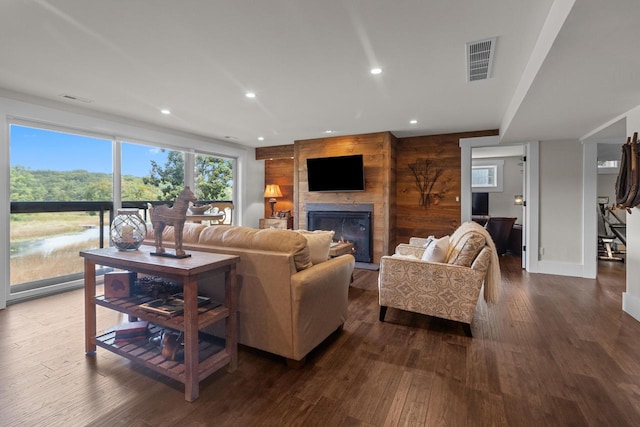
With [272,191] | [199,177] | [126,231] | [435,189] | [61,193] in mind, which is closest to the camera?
[126,231]

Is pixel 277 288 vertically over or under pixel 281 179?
under

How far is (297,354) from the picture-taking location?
6.48 ft

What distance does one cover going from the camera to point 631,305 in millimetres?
2971

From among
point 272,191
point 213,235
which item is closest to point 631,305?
point 213,235

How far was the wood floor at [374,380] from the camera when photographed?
158cm

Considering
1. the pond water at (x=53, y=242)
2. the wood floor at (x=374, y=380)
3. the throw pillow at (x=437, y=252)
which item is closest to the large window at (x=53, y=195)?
the pond water at (x=53, y=242)

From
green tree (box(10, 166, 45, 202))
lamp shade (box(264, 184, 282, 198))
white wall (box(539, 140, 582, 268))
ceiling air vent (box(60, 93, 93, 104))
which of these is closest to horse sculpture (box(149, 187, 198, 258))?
ceiling air vent (box(60, 93, 93, 104))

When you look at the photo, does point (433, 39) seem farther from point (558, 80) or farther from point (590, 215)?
point (590, 215)

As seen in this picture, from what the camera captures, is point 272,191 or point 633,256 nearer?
point 633,256

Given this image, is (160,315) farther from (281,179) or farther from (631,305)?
(281,179)

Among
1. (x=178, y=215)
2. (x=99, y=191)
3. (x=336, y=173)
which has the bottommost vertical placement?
(x=178, y=215)

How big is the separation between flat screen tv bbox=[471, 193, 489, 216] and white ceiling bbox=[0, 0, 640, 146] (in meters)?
3.48

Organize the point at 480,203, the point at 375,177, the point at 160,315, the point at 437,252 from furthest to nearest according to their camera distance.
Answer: the point at 480,203
the point at 375,177
the point at 437,252
the point at 160,315

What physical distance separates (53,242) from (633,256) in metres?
6.57
